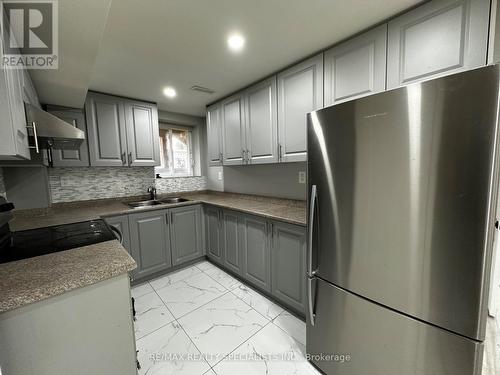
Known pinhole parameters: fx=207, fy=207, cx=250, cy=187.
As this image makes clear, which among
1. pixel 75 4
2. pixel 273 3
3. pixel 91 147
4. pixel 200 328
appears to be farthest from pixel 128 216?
pixel 273 3

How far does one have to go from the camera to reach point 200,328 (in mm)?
1682

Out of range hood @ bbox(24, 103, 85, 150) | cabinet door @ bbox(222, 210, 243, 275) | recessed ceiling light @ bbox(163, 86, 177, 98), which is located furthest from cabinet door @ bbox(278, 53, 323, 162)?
range hood @ bbox(24, 103, 85, 150)

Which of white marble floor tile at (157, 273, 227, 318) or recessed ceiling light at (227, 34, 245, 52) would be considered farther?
white marble floor tile at (157, 273, 227, 318)

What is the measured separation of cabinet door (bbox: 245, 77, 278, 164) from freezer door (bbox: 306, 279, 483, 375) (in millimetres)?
1341

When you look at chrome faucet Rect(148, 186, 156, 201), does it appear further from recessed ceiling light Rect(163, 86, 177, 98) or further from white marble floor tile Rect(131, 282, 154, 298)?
recessed ceiling light Rect(163, 86, 177, 98)

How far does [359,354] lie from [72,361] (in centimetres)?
135

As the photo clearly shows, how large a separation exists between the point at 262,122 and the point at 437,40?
1384 mm

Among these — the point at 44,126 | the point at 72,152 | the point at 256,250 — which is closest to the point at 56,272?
the point at 44,126

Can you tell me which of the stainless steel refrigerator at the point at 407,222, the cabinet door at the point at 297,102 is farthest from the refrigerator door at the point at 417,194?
the cabinet door at the point at 297,102

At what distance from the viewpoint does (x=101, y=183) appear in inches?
103

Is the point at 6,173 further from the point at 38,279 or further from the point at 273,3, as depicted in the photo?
the point at 273,3

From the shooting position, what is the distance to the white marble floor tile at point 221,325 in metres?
Result: 1.51

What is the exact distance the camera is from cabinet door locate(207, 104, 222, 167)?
2801 millimetres

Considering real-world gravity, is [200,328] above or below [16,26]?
below
